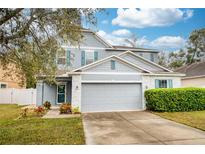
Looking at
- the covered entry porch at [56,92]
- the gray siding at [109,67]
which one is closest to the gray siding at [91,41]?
the covered entry porch at [56,92]

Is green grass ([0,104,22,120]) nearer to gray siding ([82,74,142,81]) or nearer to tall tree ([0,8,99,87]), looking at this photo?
gray siding ([82,74,142,81])

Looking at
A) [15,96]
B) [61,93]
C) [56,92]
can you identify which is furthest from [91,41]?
[15,96]

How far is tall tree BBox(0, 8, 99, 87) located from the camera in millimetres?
7254

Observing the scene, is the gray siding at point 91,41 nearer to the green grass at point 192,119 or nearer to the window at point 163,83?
the window at point 163,83

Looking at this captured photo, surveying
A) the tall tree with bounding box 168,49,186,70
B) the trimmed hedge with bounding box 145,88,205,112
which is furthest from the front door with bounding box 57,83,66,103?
the tall tree with bounding box 168,49,186,70

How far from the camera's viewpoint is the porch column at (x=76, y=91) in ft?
45.9

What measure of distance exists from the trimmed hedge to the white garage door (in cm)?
117

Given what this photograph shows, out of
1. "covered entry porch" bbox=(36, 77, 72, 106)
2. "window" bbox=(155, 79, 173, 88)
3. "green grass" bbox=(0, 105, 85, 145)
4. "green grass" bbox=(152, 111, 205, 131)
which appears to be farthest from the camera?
"covered entry porch" bbox=(36, 77, 72, 106)

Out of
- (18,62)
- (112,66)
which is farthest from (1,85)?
(18,62)

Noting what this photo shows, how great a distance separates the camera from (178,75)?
16641 millimetres

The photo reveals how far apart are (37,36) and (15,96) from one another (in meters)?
15.8

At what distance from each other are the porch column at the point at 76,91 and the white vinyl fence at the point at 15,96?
370 inches
